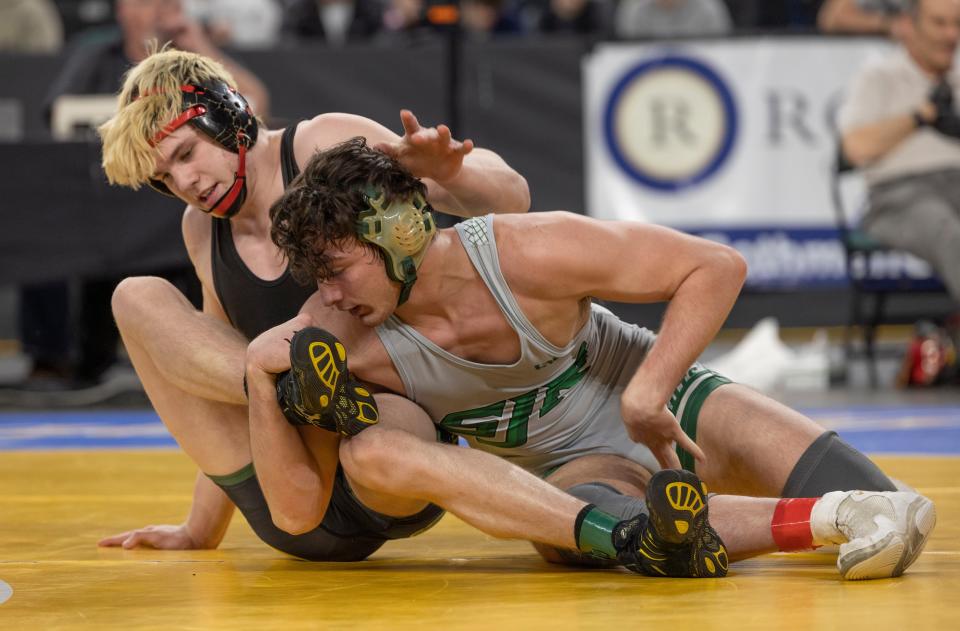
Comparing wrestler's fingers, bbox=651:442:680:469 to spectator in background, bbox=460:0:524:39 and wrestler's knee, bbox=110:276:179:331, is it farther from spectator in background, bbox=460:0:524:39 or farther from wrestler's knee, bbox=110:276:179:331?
spectator in background, bbox=460:0:524:39

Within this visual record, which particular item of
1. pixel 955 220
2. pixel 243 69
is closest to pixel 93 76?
pixel 243 69

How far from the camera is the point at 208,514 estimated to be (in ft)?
11.2

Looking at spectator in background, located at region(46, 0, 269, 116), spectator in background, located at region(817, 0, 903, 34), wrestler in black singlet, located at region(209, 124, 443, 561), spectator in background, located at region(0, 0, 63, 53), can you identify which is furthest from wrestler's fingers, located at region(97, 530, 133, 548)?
Result: spectator in background, located at region(0, 0, 63, 53)

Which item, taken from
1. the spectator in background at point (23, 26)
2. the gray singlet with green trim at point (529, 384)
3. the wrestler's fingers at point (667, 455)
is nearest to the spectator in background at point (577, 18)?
the spectator in background at point (23, 26)

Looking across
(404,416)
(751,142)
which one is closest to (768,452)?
(404,416)

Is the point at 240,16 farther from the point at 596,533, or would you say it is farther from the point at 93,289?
the point at 596,533

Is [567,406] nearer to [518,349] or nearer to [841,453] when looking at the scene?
[518,349]

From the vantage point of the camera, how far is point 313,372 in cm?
277

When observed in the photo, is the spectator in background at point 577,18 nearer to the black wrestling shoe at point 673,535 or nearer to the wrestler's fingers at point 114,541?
the wrestler's fingers at point 114,541

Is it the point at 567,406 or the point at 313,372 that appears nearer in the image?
the point at 313,372

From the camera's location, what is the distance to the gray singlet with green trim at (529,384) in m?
3.07

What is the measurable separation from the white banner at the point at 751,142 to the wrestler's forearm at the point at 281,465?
536cm

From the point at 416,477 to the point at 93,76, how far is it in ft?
17.2

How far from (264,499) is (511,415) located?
1.87 feet
